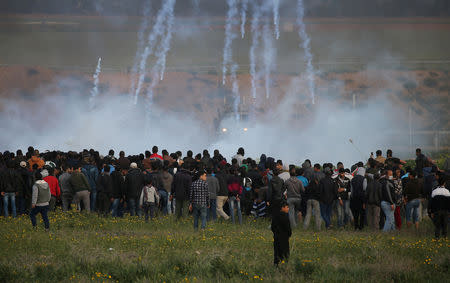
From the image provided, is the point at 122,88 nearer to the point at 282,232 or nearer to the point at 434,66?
the point at 434,66

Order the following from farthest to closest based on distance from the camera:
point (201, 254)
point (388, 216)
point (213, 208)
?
point (213, 208)
point (388, 216)
point (201, 254)

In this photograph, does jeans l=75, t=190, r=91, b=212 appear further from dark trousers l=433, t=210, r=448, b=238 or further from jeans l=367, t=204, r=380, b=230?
dark trousers l=433, t=210, r=448, b=238

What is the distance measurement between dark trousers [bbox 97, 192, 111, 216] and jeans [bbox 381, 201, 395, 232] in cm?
777

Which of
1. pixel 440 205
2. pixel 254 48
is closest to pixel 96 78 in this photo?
pixel 254 48

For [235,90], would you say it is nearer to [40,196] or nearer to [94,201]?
[94,201]

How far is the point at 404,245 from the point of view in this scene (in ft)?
43.7

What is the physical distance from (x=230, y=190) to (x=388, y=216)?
426 centimetres

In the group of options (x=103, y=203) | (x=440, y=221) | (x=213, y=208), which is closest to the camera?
(x=440, y=221)

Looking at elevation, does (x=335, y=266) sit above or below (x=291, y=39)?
below

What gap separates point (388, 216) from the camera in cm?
1548

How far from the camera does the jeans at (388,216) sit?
15391 millimetres

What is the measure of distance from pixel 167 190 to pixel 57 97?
4916cm

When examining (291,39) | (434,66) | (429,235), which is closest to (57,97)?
(291,39)

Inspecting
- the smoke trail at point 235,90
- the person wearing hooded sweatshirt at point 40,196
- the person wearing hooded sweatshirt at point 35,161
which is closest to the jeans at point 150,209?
the person wearing hooded sweatshirt at point 40,196
